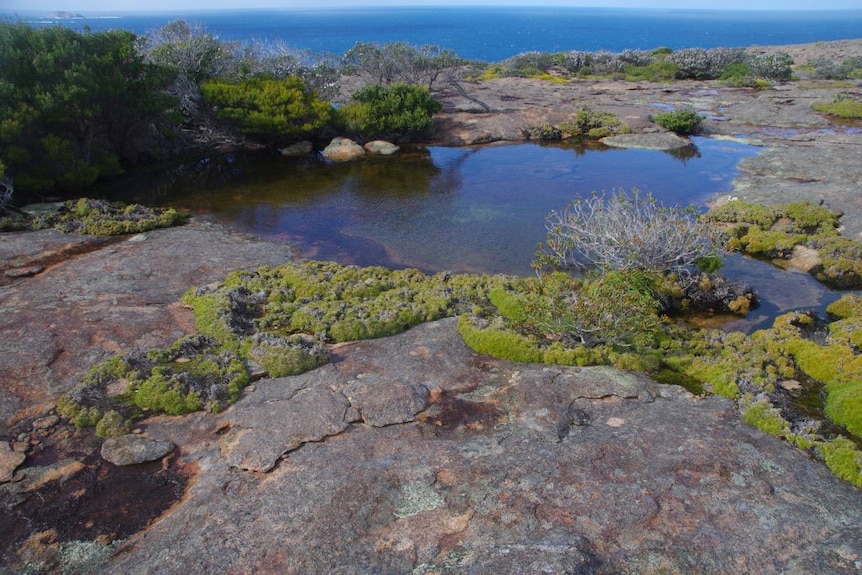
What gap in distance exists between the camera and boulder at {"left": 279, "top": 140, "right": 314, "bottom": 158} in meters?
34.7

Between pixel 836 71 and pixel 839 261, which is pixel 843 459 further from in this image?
pixel 836 71

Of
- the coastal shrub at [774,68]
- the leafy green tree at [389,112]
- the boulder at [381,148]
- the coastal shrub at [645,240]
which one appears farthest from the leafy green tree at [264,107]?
the coastal shrub at [774,68]

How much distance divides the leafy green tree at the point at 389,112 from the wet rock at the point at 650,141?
11470mm

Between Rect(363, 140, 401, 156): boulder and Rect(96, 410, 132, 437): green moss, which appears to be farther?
Rect(363, 140, 401, 156): boulder

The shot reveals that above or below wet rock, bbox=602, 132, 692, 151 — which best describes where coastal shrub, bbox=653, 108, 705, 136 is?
above

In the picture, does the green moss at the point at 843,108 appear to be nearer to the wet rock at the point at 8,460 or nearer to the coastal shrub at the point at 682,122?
the coastal shrub at the point at 682,122

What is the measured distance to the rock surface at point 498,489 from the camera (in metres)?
7.01

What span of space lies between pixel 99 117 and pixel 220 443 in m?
24.0

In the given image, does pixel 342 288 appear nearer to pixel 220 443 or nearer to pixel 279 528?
pixel 220 443

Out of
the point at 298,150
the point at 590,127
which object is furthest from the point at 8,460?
the point at 590,127

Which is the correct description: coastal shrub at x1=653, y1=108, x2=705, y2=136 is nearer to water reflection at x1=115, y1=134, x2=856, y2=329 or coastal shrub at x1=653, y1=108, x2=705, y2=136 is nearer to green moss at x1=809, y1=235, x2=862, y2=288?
water reflection at x1=115, y1=134, x2=856, y2=329

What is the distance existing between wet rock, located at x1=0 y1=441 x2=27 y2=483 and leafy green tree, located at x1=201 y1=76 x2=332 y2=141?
86.1 ft

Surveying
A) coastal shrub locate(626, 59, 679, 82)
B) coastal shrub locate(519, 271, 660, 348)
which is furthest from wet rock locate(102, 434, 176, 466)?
coastal shrub locate(626, 59, 679, 82)

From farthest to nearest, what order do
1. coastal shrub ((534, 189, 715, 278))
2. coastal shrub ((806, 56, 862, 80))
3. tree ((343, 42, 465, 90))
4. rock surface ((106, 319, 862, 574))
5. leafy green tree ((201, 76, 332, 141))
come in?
coastal shrub ((806, 56, 862, 80)) → tree ((343, 42, 465, 90)) → leafy green tree ((201, 76, 332, 141)) → coastal shrub ((534, 189, 715, 278)) → rock surface ((106, 319, 862, 574))
